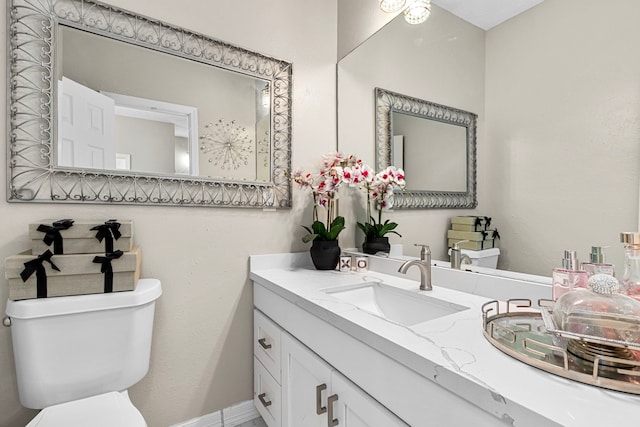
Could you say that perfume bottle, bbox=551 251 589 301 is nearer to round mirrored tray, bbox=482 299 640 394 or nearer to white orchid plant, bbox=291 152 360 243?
round mirrored tray, bbox=482 299 640 394

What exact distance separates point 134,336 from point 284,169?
37.9 inches

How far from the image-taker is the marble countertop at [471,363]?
0.48 m

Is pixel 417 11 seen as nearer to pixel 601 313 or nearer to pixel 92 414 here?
pixel 601 313

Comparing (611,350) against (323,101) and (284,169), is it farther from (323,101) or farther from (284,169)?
(323,101)

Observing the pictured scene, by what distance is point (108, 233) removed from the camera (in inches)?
43.1

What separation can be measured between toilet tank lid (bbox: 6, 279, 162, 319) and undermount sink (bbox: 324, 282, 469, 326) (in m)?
0.66

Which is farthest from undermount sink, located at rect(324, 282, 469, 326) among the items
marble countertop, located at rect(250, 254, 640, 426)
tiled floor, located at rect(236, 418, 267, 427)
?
tiled floor, located at rect(236, 418, 267, 427)

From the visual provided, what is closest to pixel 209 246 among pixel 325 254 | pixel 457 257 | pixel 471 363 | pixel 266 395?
pixel 325 254

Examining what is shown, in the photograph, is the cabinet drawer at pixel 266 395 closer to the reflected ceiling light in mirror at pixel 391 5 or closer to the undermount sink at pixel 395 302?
the undermount sink at pixel 395 302

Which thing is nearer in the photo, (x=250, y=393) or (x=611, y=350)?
(x=611, y=350)

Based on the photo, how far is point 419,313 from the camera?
3.79 feet

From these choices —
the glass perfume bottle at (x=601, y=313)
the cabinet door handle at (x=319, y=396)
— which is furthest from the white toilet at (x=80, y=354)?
the glass perfume bottle at (x=601, y=313)

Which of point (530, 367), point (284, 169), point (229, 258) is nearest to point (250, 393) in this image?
point (229, 258)

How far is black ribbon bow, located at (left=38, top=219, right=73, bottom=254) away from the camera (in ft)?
3.34
